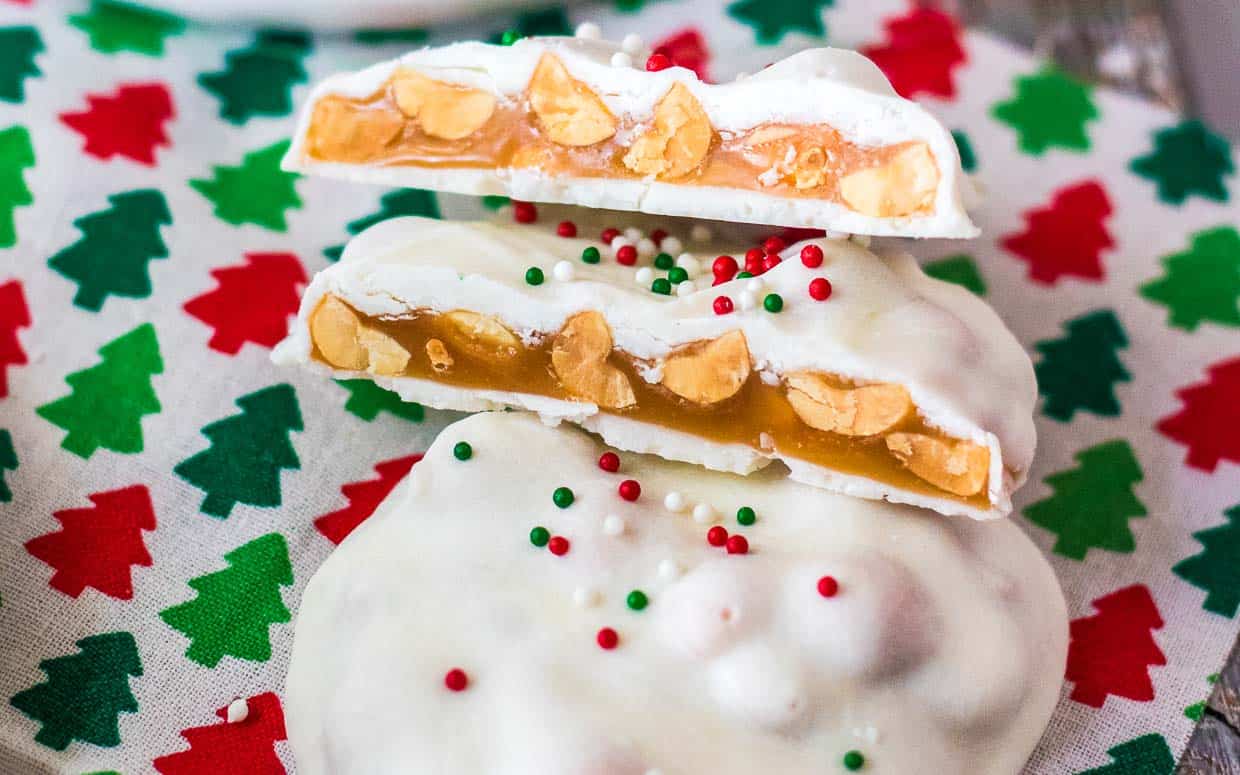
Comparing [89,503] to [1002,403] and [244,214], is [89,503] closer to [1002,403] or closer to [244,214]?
[244,214]

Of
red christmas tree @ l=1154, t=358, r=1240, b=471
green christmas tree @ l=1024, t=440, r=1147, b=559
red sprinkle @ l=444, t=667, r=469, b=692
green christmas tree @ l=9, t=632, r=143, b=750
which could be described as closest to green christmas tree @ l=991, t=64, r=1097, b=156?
red christmas tree @ l=1154, t=358, r=1240, b=471

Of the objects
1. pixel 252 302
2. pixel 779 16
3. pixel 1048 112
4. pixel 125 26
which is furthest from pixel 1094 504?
pixel 125 26

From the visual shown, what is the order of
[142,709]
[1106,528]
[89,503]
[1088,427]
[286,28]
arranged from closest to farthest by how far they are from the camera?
[142,709] < [89,503] < [1106,528] < [1088,427] < [286,28]

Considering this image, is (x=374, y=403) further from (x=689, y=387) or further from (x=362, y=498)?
(x=689, y=387)

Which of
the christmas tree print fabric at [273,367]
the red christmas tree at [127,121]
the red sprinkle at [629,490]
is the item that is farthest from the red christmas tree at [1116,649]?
the red christmas tree at [127,121]

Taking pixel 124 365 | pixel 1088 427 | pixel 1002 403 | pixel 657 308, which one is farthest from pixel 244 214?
pixel 1088 427

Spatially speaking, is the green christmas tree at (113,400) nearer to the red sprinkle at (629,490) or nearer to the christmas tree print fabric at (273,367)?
the christmas tree print fabric at (273,367)
